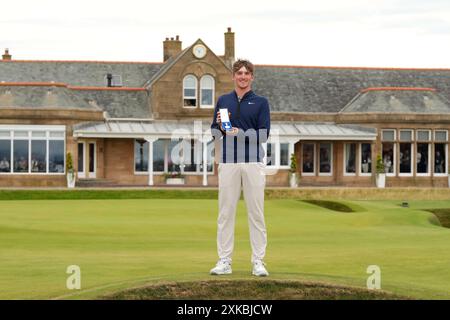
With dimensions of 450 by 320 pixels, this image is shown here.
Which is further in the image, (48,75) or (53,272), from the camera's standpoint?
(48,75)

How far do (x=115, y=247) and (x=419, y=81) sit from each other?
39944 millimetres

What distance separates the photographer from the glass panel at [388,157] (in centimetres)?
5059

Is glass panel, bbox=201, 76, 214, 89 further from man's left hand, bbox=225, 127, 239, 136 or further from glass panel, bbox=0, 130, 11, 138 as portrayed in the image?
man's left hand, bbox=225, 127, 239, 136

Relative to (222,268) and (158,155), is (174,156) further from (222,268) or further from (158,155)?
(222,268)

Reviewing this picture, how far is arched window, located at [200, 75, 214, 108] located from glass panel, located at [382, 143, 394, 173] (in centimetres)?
826

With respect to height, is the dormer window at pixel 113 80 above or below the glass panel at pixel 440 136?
above

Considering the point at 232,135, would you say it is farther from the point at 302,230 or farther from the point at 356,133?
the point at 356,133

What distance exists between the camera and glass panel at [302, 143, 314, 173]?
2029 inches

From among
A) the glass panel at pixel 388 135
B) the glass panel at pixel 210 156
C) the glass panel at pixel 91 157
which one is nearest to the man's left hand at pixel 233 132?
the glass panel at pixel 91 157

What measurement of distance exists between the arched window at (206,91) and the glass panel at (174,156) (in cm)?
239

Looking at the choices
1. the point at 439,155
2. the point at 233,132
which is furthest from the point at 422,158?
the point at 233,132

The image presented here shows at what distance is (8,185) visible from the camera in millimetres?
45844

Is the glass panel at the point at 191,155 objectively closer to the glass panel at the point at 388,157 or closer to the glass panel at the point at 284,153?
the glass panel at the point at 284,153
